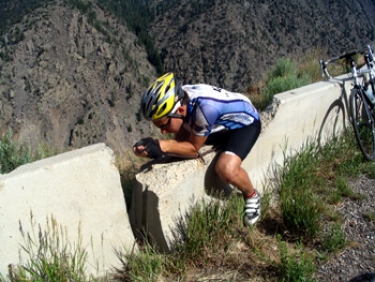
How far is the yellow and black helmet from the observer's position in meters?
3.26

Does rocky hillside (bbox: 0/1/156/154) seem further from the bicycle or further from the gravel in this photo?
the gravel

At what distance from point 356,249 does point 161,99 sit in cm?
198

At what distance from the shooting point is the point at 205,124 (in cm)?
326

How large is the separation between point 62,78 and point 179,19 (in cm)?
3059

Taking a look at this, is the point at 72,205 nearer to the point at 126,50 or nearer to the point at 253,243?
the point at 253,243

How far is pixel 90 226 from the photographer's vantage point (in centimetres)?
296

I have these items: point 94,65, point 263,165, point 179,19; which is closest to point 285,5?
point 179,19

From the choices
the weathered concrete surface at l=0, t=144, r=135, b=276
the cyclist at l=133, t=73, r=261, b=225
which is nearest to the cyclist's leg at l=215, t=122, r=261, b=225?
the cyclist at l=133, t=73, r=261, b=225

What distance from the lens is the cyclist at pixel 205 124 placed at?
3279 millimetres

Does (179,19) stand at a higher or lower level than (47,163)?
higher

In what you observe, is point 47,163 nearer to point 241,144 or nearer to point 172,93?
point 172,93

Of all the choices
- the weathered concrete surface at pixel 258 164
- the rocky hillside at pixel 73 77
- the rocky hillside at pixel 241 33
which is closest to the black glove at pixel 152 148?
the weathered concrete surface at pixel 258 164

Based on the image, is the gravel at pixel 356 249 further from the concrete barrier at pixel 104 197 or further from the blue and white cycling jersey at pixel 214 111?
the blue and white cycling jersey at pixel 214 111

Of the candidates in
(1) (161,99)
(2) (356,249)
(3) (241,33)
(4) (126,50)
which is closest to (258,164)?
(2) (356,249)
